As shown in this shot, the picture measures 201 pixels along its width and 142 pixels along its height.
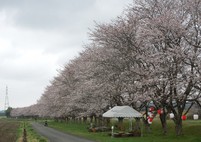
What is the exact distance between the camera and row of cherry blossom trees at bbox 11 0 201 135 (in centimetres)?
3159

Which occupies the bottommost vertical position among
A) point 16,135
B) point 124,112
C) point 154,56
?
point 16,135

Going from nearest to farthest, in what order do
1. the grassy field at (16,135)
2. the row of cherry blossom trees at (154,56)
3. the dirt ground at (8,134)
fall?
the row of cherry blossom trees at (154,56) → the grassy field at (16,135) → the dirt ground at (8,134)

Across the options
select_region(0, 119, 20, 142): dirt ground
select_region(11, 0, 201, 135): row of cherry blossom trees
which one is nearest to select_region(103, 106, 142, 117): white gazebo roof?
select_region(11, 0, 201, 135): row of cherry blossom trees

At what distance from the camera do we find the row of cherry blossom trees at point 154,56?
104 feet

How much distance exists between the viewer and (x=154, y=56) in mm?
33250

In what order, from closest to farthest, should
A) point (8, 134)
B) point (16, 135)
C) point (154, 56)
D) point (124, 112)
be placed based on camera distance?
point (154, 56) < point (124, 112) < point (16, 135) < point (8, 134)

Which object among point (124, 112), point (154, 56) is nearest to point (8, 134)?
point (124, 112)

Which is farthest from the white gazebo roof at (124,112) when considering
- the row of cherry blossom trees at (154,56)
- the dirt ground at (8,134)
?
the dirt ground at (8,134)

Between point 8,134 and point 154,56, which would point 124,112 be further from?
point 8,134

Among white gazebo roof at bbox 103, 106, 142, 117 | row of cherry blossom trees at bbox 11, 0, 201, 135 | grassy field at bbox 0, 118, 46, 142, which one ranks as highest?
row of cherry blossom trees at bbox 11, 0, 201, 135

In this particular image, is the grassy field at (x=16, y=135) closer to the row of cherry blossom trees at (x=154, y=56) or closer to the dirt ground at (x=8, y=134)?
the dirt ground at (x=8, y=134)

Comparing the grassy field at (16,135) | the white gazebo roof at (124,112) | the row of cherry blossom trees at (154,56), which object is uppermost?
the row of cherry blossom trees at (154,56)

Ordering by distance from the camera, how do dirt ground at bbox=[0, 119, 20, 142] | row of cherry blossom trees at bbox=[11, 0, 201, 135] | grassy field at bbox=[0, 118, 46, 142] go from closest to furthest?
1. row of cherry blossom trees at bbox=[11, 0, 201, 135]
2. grassy field at bbox=[0, 118, 46, 142]
3. dirt ground at bbox=[0, 119, 20, 142]

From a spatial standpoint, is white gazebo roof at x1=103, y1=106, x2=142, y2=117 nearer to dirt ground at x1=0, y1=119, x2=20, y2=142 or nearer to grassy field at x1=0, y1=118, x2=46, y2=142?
grassy field at x1=0, y1=118, x2=46, y2=142
